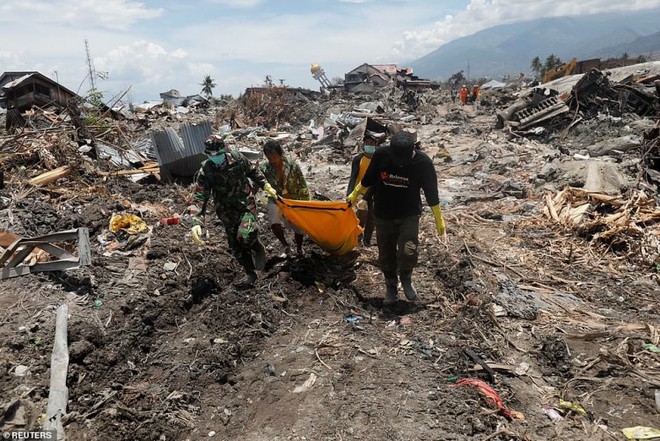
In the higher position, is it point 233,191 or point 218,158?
point 218,158

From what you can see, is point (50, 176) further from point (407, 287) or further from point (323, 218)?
point (407, 287)

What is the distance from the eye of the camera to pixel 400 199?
13.5ft

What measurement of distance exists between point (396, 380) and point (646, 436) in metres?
1.58

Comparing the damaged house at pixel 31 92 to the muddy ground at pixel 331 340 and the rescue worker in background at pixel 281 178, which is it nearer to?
the muddy ground at pixel 331 340

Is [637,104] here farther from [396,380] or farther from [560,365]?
[396,380]

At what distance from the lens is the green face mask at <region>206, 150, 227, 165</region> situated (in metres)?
4.45

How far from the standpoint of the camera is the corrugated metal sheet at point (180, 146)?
27.0ft

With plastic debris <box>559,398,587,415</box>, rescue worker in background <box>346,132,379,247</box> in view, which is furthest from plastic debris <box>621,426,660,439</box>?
rescue worker in background <box>346,132,379,247</box>

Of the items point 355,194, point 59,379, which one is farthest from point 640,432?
point 59,379

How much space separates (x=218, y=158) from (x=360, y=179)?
1699 mm

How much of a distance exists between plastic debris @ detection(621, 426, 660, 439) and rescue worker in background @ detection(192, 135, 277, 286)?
347cm

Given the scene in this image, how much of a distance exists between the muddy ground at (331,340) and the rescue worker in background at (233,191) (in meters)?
0.52

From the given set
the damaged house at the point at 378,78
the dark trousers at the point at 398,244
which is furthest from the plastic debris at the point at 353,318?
the damaged house at the point at 378,78

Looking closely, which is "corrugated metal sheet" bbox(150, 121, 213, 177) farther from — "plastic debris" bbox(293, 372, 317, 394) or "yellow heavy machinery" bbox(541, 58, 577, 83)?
"yellow heavy machinery" bbox(541, 58, 577, 83)
